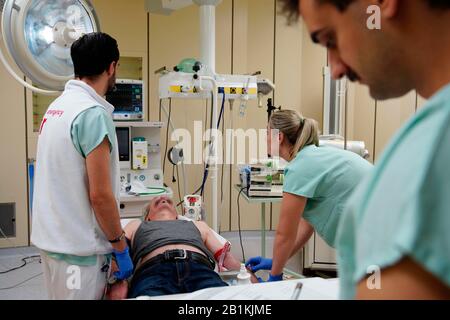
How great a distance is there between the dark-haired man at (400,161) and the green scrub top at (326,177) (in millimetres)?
1109

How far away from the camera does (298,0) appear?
569 millimetres

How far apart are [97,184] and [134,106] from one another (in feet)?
6.21

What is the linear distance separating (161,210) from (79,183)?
1.13 m

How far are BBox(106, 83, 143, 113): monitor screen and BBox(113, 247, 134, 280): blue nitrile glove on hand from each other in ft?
5.84

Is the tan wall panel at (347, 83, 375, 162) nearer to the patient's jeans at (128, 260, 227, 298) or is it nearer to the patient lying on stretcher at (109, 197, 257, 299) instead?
the patient lying on stretcher at (109, 197, 257, 299)

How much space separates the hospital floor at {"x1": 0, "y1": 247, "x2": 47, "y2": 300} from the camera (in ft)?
9.53

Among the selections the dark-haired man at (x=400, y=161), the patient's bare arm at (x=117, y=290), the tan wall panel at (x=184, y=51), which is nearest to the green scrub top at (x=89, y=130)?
the patient's bare arm at (x=117, y=290)

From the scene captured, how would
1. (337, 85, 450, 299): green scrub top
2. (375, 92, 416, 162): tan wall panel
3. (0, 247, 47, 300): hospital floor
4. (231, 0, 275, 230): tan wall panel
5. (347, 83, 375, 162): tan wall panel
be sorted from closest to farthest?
(337, 85, 450, 299): green scrub top → (0, 247, 47, 300): hospital floor → (375, 92, 416, 162): tan wall panel → (347, 83, 375, 162): tan wall panel → (231, 0, 275, 230): tan wall panel

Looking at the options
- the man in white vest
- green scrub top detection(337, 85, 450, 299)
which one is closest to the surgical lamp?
the man in white vest

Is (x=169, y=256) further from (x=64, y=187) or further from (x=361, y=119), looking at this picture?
(x=361, y=119)

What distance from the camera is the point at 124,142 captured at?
3.13 meters

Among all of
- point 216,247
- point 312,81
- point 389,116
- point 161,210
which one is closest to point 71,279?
point 216,247
